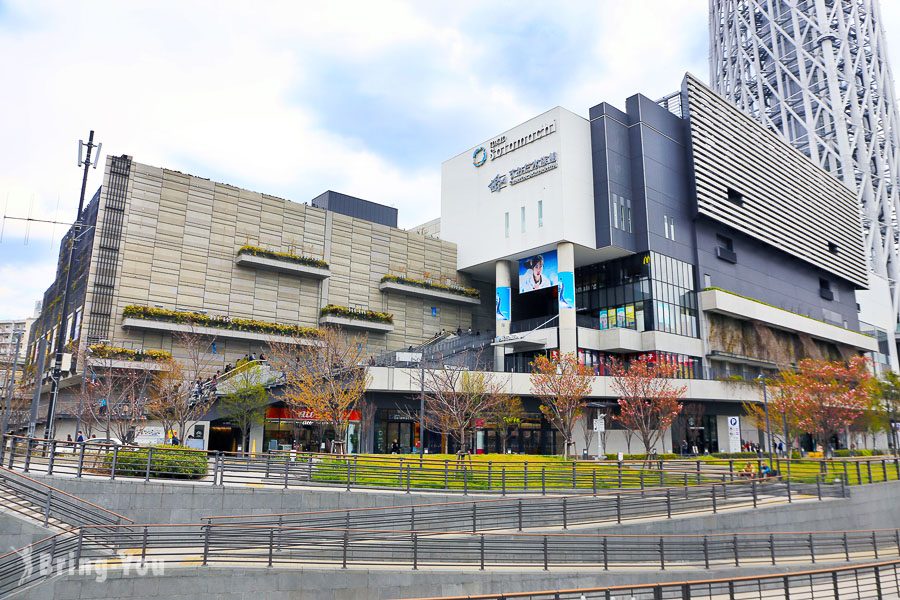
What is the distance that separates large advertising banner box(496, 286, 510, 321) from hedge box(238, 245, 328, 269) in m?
14.9

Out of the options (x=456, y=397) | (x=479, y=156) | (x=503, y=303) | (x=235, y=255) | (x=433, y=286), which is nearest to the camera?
(x=456, y=397)

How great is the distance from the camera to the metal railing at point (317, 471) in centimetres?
1872

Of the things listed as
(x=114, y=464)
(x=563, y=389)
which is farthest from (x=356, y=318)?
(x=114, y=464)

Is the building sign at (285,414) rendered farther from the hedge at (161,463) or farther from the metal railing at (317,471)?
the hedge at (161,463)

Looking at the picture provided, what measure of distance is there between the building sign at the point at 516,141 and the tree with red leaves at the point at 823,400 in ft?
89.1

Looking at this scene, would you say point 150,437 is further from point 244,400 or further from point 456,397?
point 456,397

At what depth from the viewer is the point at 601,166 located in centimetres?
5306

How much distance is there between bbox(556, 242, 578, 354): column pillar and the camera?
49.8m

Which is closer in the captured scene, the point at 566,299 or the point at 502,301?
the point at 566,299

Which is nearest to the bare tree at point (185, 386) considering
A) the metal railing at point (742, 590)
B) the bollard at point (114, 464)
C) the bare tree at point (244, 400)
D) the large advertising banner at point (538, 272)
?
the bare tree at point (244, 400)

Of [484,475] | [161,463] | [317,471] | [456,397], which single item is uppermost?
[456,397]

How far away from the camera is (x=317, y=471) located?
2180 cm

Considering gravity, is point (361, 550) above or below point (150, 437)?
below

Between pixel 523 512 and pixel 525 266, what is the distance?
122 ft
